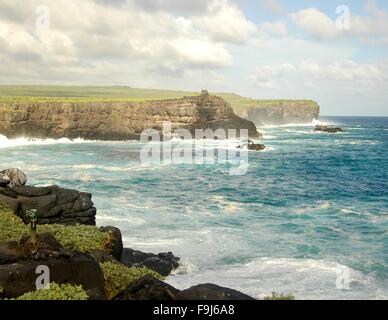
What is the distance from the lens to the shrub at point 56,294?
44.5 feet

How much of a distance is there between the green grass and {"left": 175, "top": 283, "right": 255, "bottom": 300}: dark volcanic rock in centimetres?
877

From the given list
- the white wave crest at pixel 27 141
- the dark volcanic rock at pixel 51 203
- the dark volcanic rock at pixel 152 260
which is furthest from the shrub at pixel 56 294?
the white wave crest at pixel 27 141

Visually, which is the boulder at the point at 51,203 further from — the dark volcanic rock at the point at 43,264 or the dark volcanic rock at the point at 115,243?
the dark volcanic rock at the point at 43,264

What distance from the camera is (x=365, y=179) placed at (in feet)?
187

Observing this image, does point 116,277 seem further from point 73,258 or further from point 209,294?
point 209,294

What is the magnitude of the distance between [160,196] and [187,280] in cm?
2186

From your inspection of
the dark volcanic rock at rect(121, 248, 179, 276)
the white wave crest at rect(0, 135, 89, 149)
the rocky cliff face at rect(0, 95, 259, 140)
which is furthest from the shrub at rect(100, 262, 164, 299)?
the rocky cliff face at rect(0, 95, 259, 140)

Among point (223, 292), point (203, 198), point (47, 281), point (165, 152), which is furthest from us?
point (165, 152)

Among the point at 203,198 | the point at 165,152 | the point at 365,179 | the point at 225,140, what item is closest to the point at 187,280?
the point at 203,198

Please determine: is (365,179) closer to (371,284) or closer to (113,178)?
(113,178)

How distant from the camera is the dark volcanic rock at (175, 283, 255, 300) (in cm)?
1287

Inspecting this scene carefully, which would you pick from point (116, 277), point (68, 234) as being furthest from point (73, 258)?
point (68, 234)

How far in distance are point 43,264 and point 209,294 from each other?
6513 millimetres

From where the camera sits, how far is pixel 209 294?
12.9 m
